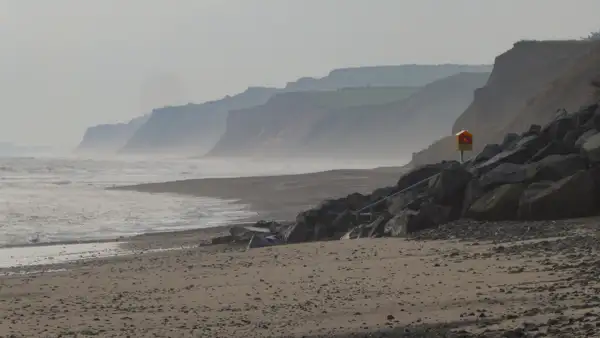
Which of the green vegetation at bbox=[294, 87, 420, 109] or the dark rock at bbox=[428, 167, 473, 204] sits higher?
the green vegetation at bbox=[294, 87, 420, 109]

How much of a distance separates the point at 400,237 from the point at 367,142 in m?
98.7

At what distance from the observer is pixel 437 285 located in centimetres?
784

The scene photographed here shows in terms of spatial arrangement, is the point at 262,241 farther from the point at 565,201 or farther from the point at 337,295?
the point at 337,295

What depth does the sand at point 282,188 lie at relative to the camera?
92.3 ft

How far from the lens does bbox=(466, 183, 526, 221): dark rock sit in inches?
480

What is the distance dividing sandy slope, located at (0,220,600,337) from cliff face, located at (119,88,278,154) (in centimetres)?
16458

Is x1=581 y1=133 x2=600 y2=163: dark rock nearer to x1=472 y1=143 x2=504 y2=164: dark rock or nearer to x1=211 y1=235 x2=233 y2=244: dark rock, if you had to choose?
x1=472 y1=143 x2=504 y2=164: dark rock

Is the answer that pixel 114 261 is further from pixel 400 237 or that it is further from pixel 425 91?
pixel 425 91

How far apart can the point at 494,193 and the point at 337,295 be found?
18.3 ft

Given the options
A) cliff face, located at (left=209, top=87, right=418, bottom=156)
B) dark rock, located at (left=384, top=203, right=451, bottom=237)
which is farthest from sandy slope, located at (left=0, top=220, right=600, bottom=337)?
cliff face, located at (left=209, top=87, right=418, bottom=156)

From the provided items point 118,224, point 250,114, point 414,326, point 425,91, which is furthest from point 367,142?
point 414,326

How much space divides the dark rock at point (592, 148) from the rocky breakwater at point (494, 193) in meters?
0.02

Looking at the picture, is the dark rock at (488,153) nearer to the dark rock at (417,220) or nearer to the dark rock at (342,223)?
the dark rock at (342,223)

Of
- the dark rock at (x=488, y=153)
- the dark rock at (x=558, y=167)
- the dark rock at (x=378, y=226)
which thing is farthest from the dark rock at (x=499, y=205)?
the dark rock at (x=488, y=153)
